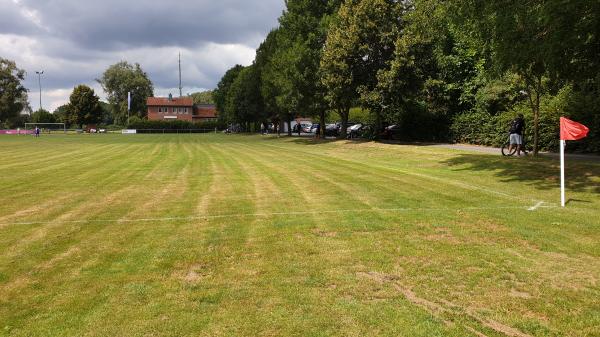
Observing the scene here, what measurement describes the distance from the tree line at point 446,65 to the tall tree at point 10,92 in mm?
80511

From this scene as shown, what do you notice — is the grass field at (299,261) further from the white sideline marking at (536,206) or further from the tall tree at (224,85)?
the tall tree at (224,85)

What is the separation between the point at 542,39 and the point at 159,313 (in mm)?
12376

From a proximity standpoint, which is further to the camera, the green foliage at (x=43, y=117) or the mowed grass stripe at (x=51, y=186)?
the green foliage at (x=43, y=117)

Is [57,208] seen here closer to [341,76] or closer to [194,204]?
[194,204]

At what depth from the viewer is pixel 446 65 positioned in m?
36.4

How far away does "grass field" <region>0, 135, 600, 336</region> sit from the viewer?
173 inches

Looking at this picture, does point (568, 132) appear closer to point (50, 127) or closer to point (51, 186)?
point (51, 186)

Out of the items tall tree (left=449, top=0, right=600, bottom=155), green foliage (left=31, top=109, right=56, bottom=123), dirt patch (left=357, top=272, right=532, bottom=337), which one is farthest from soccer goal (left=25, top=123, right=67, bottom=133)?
dirt patch (left=357, top=272, right=532, bottom=337)

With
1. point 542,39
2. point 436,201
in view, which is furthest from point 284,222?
point 542,39

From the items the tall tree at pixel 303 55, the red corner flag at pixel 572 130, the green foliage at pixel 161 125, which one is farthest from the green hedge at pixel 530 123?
the green foliage at pixel 161 125

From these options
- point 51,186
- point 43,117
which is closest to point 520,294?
point 51,186

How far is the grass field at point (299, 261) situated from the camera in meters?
4.40

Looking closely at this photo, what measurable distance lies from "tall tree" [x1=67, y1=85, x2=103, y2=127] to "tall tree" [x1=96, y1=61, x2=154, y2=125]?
44.4ft

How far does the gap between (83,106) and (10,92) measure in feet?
49.8
